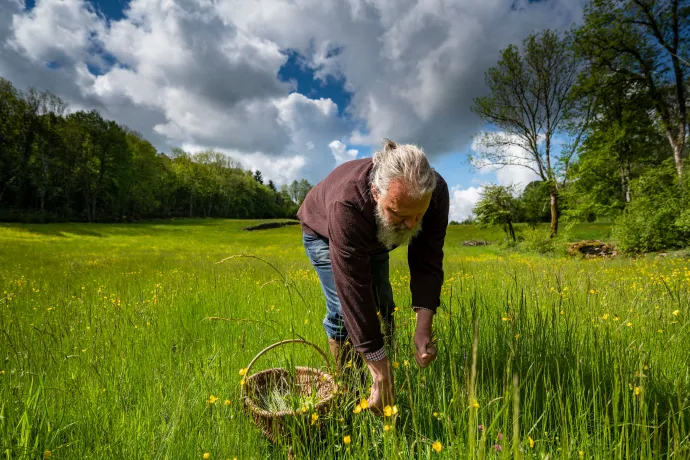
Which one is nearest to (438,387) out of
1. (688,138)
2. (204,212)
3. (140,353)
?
(140,353)

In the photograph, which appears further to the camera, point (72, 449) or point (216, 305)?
point (216, 305)

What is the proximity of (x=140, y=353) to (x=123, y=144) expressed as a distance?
162 feet

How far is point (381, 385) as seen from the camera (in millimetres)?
1756

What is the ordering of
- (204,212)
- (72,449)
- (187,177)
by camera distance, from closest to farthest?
(72,449) < (187,177) < (204,212)

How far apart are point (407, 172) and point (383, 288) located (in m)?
1.25

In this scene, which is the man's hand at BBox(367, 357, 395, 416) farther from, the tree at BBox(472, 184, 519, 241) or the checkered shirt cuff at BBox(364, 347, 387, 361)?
the tree at BBox(472, 184, 519, 241)

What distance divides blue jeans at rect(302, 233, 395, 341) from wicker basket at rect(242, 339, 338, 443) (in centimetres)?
31

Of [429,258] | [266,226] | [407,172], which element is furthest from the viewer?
[266,226]

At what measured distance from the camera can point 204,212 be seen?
231 ft

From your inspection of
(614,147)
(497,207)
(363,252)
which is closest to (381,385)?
(363,252)

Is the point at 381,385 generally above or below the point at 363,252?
below

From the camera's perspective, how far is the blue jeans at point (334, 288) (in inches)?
99.3

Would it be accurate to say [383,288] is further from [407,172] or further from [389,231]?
[407,172]

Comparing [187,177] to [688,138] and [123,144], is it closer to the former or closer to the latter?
[123,144]
